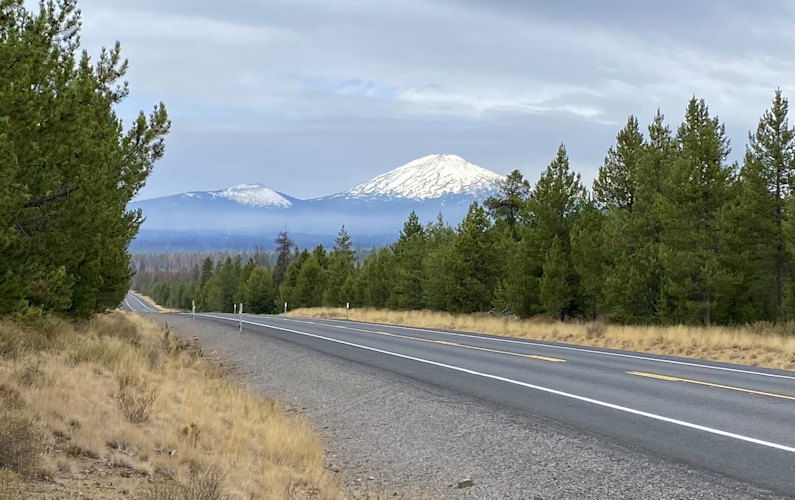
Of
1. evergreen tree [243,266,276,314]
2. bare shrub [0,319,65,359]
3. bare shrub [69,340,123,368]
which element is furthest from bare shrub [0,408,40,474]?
evergreen tree [243,266,276,314]

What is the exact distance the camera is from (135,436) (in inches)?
280

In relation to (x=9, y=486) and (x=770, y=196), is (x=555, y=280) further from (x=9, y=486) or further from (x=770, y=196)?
(x=9, y=486)

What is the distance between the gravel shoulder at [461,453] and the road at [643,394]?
1.41 ft

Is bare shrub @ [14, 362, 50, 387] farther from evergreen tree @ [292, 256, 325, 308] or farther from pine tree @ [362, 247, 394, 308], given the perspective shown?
evergreen tree @ [292, 256, 325, 308]

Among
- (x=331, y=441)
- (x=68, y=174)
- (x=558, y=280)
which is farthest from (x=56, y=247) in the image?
(x=558, y=280)

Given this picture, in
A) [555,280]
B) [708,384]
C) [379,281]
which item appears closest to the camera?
[708,384]

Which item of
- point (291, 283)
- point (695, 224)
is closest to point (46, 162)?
point (695, 224)

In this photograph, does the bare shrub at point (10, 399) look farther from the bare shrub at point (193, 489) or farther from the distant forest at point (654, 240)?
the distant forest at point (654, 240)

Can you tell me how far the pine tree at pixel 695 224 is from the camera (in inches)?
1042

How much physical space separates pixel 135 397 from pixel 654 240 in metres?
26.7

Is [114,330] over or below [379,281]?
below

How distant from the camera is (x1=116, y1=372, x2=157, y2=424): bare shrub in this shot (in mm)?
8141

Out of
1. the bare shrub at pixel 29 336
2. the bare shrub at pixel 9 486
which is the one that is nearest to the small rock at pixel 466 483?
the bare shrub at pixel 9 486

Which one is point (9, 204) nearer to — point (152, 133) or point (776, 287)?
point (152, 133)
